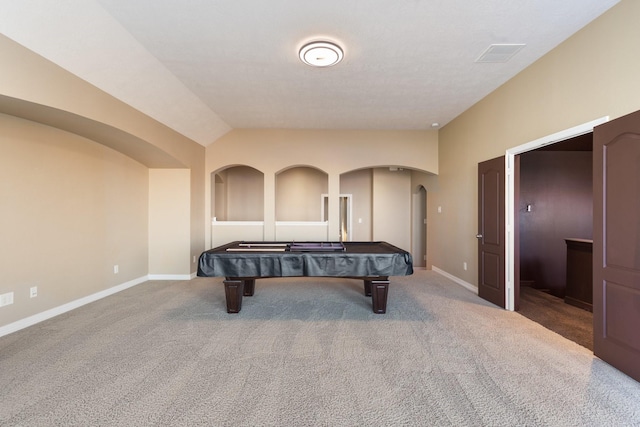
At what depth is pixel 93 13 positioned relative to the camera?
2275 millimetres

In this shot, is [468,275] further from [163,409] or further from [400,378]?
[163,409]

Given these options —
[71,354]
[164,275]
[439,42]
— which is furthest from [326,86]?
[164,275]

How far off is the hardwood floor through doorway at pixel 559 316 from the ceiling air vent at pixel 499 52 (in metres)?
3.05

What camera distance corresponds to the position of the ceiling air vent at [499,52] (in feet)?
9.02

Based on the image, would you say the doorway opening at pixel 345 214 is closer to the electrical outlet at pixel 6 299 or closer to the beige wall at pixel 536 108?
the beige wall at pixel 536 108

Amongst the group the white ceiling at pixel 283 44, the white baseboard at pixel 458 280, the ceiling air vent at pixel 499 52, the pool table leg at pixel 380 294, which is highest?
the white ceiling at pixel 283 44

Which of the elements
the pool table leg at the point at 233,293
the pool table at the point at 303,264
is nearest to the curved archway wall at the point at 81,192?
the pool table at the point at 303,264

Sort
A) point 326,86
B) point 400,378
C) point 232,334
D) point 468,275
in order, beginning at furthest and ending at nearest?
point 468,275, point 326,86, point 232,334, point 400,378

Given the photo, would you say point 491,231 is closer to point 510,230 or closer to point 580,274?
point 510,230

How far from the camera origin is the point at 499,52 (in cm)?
285

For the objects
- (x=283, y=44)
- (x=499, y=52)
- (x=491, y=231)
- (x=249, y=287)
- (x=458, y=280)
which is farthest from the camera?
(x=458, y=280)

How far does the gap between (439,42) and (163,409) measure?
387 centimetres

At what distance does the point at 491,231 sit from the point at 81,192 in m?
5.75

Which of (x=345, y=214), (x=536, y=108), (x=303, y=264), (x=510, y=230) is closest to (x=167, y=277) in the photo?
(x=303, y=264)
